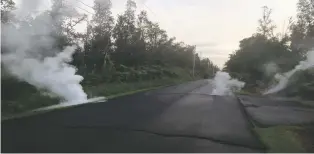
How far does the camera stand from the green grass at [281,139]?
27.8 ft

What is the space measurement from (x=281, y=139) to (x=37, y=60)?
11.8 meters

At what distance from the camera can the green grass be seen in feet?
27.8

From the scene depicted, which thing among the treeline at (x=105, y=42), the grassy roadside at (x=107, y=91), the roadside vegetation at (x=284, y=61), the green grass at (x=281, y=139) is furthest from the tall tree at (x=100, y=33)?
the green grass at (x=281, y=139)

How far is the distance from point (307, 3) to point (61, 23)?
1507 inches

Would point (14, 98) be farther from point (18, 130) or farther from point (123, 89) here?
point (123, 89)

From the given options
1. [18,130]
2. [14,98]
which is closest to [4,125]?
[18,130]

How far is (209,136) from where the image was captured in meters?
9.48

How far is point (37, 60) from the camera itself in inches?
631

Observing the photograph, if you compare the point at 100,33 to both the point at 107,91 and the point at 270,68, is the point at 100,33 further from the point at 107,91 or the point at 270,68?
the point at 270,68

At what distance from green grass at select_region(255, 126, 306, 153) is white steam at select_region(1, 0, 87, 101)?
Answer: 1034 centimetres

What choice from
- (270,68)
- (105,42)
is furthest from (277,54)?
(105,42)

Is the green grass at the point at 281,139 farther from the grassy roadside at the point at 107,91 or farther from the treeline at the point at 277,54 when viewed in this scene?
the treeline at the point at 277,54

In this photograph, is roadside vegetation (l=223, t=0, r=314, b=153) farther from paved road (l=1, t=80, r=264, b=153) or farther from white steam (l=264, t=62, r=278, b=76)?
paved road (l=1, t=80, r=264, b=153)

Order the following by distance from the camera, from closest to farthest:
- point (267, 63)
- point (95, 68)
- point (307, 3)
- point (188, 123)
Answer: point (188, 123) < point (95, 68) < point (267, 63) < point (307, 3)
